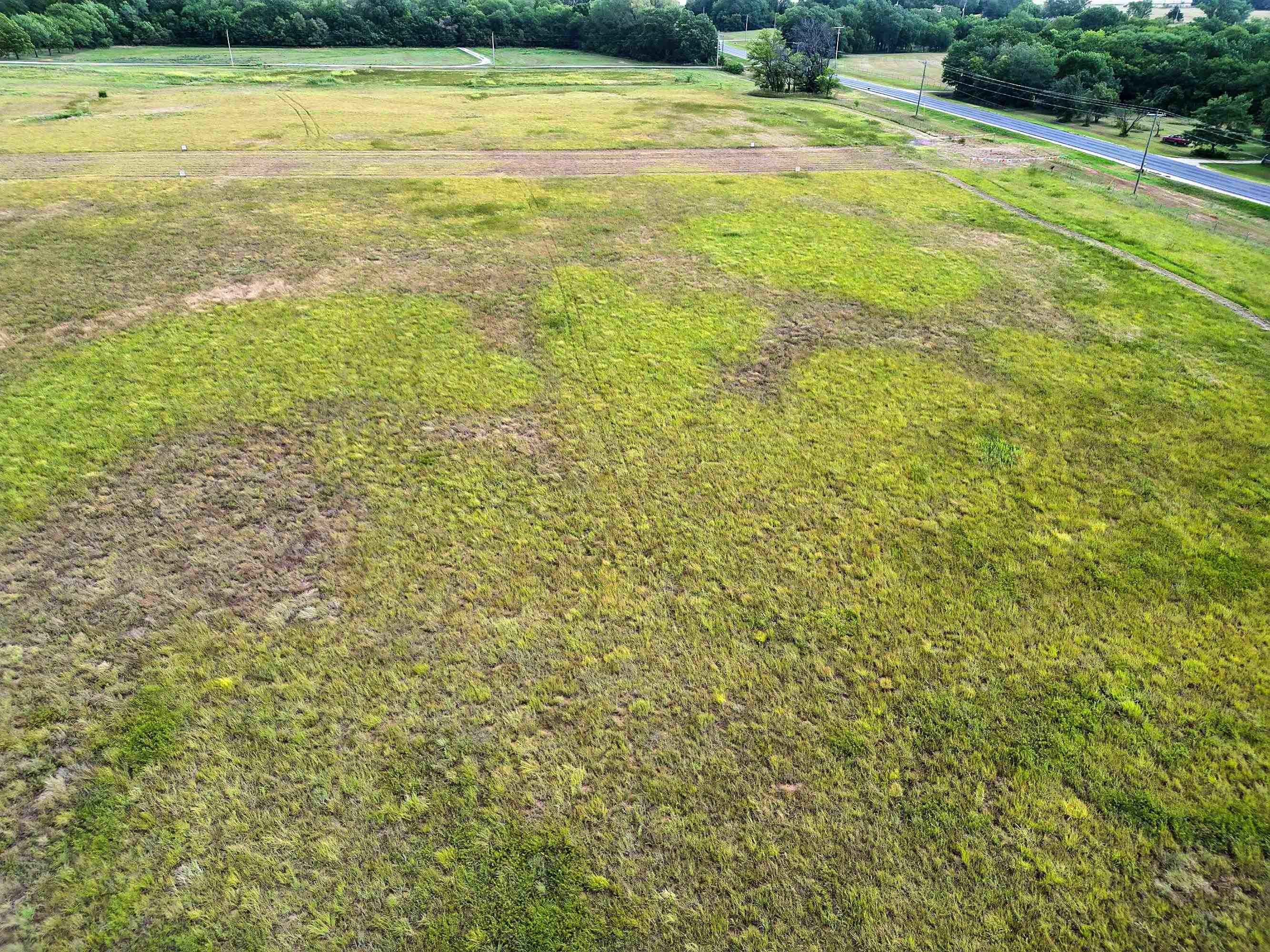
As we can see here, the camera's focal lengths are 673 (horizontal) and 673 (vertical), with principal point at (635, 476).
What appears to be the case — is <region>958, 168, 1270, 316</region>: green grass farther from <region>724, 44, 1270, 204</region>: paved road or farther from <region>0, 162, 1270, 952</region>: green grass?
<region>724, 44, 1270, 204</region>: paved road

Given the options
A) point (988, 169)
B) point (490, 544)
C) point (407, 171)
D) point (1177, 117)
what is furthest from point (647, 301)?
point (1177, 117)

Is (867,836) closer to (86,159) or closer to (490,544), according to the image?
(490,544)

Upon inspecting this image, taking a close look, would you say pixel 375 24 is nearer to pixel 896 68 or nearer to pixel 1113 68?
pixel 896 68

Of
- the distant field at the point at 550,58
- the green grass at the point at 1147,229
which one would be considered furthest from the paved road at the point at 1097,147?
the distant field at the point at 550,58

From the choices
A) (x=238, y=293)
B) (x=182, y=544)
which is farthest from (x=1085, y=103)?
(x=182, y=544)

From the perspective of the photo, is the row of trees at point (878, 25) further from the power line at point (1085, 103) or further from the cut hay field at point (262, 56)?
the cut hay field at point (262, 56)

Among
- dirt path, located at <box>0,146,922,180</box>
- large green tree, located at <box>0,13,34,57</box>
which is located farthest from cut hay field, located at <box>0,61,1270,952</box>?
large green tree, located at <box>0,13,34,57</box>
